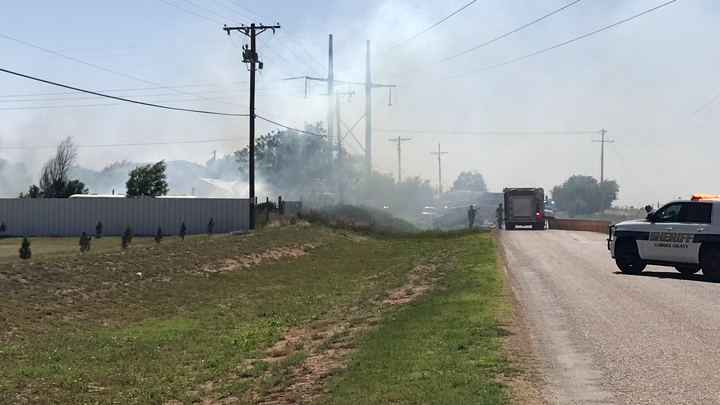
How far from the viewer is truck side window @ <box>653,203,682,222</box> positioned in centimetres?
2095

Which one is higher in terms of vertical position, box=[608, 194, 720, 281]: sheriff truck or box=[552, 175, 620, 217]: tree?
box=[552, 175, 620, 217]: tree

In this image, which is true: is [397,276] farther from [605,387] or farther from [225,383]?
[605,387]

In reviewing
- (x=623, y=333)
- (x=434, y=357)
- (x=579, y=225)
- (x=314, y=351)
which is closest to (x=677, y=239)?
(x=623, y=333)

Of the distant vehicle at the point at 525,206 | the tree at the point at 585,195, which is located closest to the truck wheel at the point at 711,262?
the distant vehicle at the point at 525,206

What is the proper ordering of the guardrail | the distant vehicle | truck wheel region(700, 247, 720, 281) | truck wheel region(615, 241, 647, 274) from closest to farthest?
1. truck wheel region(700, 247, 720, 281)
2. truck wheel region(615, 241, 647, 274)
3. the distant vehicle
4. the guardrail

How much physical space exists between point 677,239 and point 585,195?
124 m

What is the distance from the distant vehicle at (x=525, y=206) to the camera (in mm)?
54625

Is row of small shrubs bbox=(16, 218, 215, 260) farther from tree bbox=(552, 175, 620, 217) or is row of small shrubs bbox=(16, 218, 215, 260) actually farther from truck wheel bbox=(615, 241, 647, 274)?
tree bbox=(552, 175, 620, 217)

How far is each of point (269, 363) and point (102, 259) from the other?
11.1m

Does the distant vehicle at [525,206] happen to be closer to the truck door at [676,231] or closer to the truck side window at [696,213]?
the truck door at [676,231]

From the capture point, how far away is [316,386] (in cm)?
1034

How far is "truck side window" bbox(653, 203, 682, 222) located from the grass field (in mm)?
4907

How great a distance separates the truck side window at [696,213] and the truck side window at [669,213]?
18cm

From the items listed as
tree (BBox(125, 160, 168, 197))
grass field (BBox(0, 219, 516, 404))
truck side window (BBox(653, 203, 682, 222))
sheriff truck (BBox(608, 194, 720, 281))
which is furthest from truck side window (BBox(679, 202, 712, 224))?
tree (BBox(125, 160, 168, 197))
